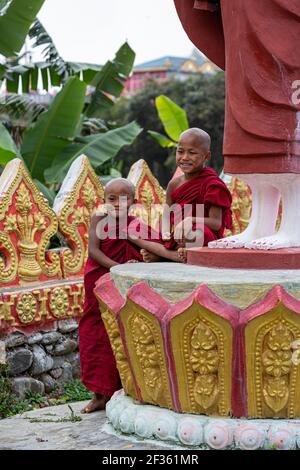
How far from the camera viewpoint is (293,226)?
453 centimetres

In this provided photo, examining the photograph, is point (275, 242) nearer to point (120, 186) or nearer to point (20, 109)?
point (120, 186)

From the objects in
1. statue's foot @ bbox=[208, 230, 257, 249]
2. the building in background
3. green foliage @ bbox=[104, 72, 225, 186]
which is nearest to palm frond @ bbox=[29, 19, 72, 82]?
statue's foot @ bbox=[208, 230, 257, 249]

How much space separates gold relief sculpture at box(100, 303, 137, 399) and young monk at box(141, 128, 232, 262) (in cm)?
57

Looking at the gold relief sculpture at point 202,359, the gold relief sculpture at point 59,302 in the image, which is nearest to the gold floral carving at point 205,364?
the gold relief sculpture at point 202,359

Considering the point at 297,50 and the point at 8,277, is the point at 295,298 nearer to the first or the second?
the point at 297,50

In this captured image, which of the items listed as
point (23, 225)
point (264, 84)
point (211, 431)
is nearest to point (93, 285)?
point (23, 225)

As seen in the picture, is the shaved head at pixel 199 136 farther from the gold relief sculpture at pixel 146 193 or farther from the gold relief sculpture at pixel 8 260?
the gold relief sculpture at pixel 146 193

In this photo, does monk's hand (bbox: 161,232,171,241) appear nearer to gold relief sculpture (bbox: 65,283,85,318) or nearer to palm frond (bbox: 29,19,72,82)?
gold relief sculpture (bbox: 65,283,85,318)

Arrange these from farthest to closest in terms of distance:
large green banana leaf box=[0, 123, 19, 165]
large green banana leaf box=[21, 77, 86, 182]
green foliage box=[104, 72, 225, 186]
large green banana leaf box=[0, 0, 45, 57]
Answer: green foliage box=[104, 72, 225, 186] → large green banana leaf box=[21, 77, 86, 182] → large green banana leaf box=[0, 0, 45, 57] → large green banana leaf box=[0, 123, 19, 165]

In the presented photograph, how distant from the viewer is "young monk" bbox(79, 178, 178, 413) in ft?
16.9

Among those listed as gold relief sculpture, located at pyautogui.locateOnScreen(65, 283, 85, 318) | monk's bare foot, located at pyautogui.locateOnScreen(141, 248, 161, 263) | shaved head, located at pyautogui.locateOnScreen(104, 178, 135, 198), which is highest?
shaved head, located at pyautogui.locateOnScreen(104, 178, 135, 198)

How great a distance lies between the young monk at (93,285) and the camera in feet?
16.9

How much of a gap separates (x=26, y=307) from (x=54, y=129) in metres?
3.92
